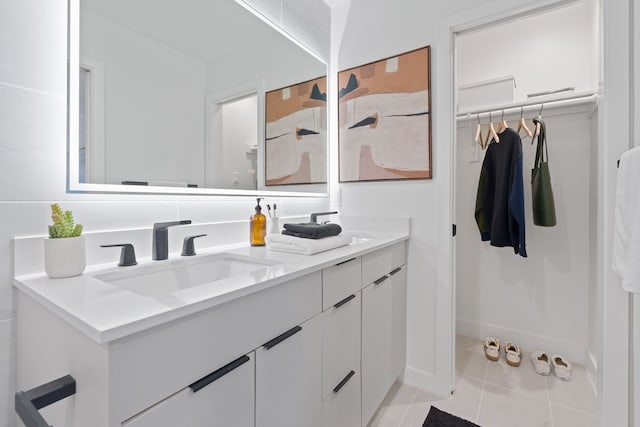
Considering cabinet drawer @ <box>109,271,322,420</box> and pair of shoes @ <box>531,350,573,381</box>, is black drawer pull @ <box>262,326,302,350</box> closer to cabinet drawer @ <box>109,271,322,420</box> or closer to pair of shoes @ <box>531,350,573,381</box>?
cabinet drawer @ <box>109,271,322,420</box>

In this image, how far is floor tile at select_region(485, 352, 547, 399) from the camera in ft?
5.64

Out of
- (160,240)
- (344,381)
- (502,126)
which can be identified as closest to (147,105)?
(160,240)

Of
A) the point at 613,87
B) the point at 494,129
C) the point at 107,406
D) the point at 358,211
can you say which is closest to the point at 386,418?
the point at 358,211

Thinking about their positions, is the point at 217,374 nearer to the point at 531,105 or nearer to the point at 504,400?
the point at 504,400

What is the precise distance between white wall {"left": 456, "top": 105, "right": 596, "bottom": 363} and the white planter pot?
2443 mm

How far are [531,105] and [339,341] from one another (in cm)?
207

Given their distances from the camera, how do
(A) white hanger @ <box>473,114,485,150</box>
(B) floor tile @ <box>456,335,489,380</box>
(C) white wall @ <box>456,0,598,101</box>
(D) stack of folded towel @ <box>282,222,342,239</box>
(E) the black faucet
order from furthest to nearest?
(A) white hanger @ <box>473,114,485,150</box> < (C) white wall @ <box>456,0,598,101</box> < (B) floor tile @ <box>456,335,489,380</box> < (D) stack of folded towel @ <box>282,222,342,239</box> < (E) the black faucet

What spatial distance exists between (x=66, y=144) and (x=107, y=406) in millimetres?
804

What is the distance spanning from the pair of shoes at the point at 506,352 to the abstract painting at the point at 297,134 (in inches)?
66.6

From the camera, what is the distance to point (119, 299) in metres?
0.64

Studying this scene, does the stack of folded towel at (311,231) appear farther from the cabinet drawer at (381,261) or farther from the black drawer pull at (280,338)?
the black drawer pull at (280,338)

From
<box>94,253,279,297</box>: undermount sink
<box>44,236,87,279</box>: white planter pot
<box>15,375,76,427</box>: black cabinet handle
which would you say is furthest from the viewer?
<box>94,253,279,297</box>: undermount sink

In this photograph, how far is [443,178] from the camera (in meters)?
1.64

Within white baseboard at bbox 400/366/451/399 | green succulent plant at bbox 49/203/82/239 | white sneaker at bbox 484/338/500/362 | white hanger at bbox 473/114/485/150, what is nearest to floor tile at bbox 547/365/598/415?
white sneaker at bbox 484/338/500/362
